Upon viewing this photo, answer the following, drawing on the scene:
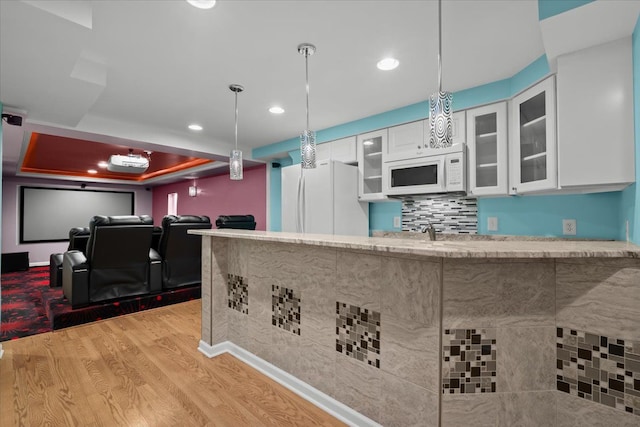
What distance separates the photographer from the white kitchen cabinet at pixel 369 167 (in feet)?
12.3

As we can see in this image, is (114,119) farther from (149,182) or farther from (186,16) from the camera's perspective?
(149,182)

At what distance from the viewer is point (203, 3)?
1.75 m

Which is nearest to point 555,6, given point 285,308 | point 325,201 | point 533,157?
point 533,157

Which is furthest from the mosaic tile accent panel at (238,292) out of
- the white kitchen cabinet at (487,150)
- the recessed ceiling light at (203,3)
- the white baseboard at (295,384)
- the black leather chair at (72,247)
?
the black leather chair at (72,247)

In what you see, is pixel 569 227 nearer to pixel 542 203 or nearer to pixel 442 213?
pixel 542 203

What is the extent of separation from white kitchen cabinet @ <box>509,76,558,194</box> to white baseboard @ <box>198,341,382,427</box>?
6.62 ft

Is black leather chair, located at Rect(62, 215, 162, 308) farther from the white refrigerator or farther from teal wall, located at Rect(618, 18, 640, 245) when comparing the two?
teal wall, located at Rect(618, 18, 640, 245)

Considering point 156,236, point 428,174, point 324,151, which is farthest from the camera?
point 156,236

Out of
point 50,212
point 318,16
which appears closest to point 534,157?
point 318,16

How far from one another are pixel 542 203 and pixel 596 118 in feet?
3.48

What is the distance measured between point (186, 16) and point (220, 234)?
1.44m

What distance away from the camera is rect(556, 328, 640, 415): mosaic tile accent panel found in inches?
47.7

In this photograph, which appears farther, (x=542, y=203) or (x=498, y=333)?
(x=542, y=203)

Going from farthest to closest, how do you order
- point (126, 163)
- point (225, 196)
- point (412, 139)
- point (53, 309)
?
point (225, 196), point (126, 163), point (412, 139), point (53, 309)
